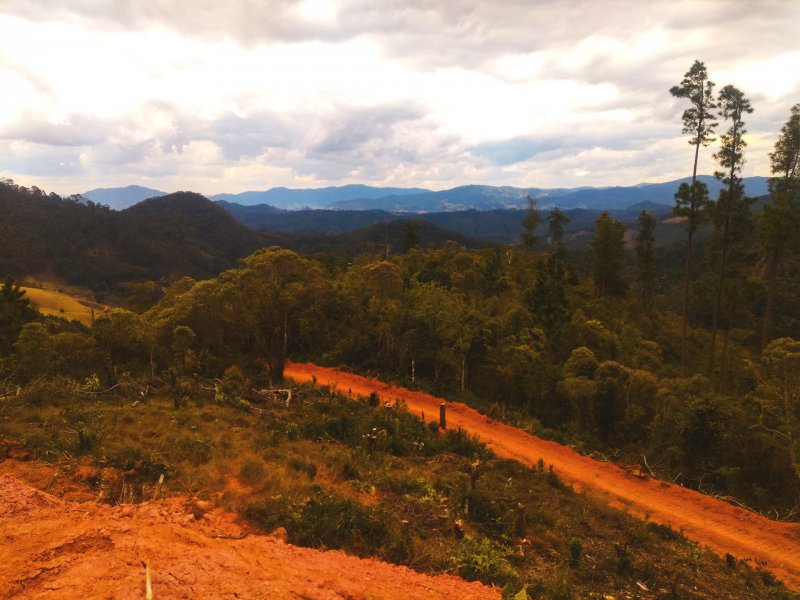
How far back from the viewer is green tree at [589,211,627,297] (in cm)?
3962

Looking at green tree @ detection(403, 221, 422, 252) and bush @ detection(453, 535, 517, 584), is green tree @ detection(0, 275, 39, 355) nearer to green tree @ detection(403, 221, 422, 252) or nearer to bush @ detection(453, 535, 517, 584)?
bush @ detection(453, 535, 517, 584)

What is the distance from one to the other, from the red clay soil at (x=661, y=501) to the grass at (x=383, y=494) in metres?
1.07

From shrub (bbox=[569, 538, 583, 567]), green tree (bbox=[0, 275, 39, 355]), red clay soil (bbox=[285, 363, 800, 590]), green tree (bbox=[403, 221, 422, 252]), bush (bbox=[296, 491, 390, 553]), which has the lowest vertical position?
red clay soil (bbox=[285, 363, 800, 590])

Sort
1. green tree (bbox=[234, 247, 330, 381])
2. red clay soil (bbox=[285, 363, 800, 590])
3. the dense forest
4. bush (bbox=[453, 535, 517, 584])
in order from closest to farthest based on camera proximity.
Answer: bush (bbox=[453, 535, 517, 584])
red clay soil (bbox=[285, 363, 800, 590])
the dense forest
green tree (bbox=[234, 247, 330, 381])

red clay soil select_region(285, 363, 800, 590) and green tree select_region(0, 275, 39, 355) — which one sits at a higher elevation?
green tree select_region(0, 275, 39, 355)

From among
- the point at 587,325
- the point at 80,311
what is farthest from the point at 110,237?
the point at 587,325

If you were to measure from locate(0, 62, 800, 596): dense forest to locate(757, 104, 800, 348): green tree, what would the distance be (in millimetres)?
73

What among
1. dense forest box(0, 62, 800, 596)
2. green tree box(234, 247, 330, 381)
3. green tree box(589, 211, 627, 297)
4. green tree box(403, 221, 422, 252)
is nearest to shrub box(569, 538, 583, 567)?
dense forest box(0, 62, 800, 596)

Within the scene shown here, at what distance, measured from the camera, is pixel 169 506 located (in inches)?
273

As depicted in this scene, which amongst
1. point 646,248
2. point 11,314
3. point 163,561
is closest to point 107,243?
point 11,314

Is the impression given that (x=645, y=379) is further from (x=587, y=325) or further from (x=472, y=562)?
(x=472, y=562)

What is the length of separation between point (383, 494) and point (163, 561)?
4.83 m

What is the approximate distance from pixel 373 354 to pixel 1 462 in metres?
14.9

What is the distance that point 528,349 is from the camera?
714 inches
